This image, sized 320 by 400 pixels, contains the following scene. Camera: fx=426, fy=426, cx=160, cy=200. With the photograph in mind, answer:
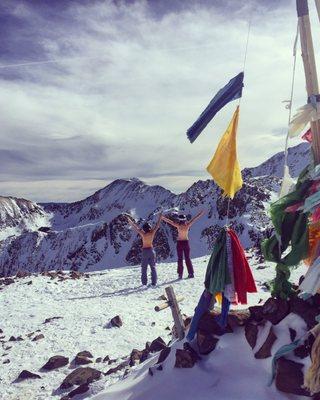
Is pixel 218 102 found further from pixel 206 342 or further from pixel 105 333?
pixel 105 333

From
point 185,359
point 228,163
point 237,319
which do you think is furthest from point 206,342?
point 228,163

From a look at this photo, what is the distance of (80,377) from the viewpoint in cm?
644

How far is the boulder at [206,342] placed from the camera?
518 centimetres

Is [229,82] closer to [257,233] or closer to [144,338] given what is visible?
[144,338]

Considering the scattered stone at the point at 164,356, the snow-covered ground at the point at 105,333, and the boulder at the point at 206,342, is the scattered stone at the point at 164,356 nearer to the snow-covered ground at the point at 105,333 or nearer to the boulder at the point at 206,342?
the snow-covered ground at the point at 105,333

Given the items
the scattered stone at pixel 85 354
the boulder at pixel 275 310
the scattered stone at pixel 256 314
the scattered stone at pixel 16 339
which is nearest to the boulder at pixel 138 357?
the scattered stone at pixel 85 354

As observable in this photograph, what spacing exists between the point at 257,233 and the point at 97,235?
85.7m

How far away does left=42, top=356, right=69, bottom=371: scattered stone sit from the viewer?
7.16 metres

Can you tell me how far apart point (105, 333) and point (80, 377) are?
7.11 ft

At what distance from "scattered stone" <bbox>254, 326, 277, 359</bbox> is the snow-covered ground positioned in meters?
0.11

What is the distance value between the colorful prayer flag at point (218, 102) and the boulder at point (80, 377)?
381cm

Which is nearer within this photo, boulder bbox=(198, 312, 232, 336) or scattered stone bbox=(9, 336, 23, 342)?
boulder bbox=(198, 312, 232, 336)

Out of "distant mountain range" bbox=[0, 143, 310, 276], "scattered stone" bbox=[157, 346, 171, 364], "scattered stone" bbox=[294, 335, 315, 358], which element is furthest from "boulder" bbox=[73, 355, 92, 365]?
"distant mountain range" bbox=[0, 143, 310, 276]

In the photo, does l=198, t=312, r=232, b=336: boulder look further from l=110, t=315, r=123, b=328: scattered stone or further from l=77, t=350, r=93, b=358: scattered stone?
l=110, t=315, r=123, b=328: scattered stone
